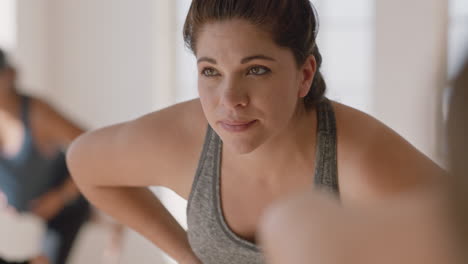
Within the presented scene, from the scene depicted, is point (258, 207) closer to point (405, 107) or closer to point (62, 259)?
point (62, 259)

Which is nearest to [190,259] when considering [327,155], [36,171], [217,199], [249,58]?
[217,199]

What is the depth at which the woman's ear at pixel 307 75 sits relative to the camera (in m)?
1.40

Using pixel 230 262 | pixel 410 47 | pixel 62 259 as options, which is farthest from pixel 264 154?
pixel 410 47

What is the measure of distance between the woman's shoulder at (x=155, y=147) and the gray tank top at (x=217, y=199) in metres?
0.04

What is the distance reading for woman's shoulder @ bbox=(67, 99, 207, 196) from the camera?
5.05ft

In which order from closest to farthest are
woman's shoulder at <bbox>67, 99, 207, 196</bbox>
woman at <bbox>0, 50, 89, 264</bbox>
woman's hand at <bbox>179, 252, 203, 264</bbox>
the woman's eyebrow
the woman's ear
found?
the woman's eyebrow
the woman's ear
woman's shoulder at <bbox>67, 99, 207, 196</bbox>
woman's hand at <bbox>179, 252, 203, 264</bbox>
woman at <bbox>0, 50, 89, 264</bbox>

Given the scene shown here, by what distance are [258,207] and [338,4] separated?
3266 mm

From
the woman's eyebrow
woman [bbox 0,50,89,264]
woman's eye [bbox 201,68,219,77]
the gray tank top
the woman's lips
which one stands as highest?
the woman's eyebrow

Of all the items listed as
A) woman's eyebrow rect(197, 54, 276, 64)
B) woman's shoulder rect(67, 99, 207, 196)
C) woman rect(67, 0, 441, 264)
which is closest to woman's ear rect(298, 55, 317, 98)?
woman rect(67, 0, 441, 264)

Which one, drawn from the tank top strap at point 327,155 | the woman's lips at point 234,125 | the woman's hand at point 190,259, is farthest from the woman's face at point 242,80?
the woman's hand at point 190,259

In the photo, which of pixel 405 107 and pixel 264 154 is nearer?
pixel 264 154

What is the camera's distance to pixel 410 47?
14.2 feet

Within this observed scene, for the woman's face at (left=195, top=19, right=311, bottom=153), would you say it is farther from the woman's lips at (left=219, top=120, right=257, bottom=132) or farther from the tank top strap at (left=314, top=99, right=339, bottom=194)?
the tank top strap at (left=314, top=99, right=339, bottom=194)

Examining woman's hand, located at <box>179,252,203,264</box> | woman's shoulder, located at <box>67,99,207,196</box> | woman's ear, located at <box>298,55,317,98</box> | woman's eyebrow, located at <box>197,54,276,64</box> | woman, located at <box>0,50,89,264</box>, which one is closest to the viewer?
woman's eyebrow, located at <box>197,54,276,64</box>
